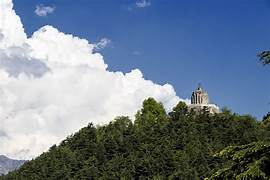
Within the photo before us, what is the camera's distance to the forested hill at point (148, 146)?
3868 inches

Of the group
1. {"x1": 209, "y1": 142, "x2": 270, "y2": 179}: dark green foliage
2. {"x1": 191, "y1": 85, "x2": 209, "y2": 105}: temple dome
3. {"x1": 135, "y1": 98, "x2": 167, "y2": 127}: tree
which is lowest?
{"x1": 209, "y1": 142, "x2": 270, "y2": 179}: dark green foliage

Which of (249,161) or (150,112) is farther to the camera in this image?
(150,112)

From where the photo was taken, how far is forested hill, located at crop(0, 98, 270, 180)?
98.2 metres

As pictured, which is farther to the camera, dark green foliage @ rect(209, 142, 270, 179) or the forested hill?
the forested hill

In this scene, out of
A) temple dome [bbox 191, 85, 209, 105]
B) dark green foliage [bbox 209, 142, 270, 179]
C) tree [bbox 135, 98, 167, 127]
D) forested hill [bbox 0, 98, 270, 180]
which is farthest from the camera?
temple dome [bbox 191, 85, 209, 105]

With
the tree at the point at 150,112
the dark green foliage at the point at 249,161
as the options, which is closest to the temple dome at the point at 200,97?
the tree at the point at 150,112

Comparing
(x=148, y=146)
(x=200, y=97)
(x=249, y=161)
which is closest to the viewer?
→ (x=249, y=161)

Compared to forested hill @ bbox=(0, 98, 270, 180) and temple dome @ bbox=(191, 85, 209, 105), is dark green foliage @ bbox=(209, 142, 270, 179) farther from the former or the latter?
temple dome @ bbox=(191, 85, 209, 105)

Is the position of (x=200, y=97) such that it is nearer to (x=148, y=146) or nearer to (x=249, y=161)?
(x=148, y=146)

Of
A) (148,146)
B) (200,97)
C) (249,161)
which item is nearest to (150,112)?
(148,146)

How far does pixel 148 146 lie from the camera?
108188 millimetres

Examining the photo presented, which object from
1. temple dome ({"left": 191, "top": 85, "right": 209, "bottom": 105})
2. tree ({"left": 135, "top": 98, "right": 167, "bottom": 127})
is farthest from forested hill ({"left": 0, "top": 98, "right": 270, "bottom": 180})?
temple dome ({"left": 191, "top": 85, "right": 209, "bottom": 105})

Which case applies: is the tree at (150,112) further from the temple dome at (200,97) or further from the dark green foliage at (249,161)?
the dark green foliage at (249,161)

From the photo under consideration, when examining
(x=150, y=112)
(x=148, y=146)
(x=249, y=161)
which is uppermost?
(x=150, y=112)
